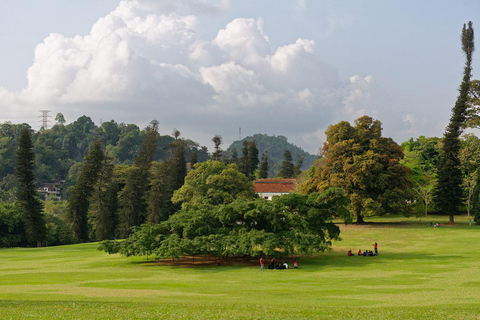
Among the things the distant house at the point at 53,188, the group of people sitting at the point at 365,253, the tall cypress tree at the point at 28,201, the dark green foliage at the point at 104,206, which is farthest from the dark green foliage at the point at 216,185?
the distant house at the point at 53,188

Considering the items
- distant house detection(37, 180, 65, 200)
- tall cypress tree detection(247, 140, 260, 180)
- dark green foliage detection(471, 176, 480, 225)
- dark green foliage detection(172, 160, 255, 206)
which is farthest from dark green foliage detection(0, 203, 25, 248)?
distant house detection(37, 180, 65, 200)

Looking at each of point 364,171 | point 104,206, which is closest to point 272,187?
point 104,206

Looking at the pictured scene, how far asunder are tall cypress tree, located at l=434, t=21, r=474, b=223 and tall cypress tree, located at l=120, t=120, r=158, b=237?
42.3 meters

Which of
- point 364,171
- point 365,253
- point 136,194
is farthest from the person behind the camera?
point 136,194

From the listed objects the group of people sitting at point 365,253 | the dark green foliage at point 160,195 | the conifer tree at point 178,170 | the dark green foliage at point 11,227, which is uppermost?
the conifer tree at point 178,170

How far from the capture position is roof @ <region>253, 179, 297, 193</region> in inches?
3374

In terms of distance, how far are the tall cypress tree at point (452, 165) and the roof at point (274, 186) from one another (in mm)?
28290

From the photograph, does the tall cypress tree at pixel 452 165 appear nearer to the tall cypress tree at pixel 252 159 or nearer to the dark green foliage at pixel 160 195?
the dark green foliage at pixel 160 195

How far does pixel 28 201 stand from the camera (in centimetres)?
5931

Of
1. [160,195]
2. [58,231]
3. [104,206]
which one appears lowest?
[58,231]

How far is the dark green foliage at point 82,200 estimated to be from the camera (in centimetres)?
6712

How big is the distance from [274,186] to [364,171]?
32.0 m

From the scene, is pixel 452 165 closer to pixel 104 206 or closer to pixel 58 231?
pixel 104 206

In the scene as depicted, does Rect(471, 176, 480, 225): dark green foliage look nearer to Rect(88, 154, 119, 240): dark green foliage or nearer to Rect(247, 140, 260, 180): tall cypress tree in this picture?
Rect(88, 154, 119, 240): dark green foliage
